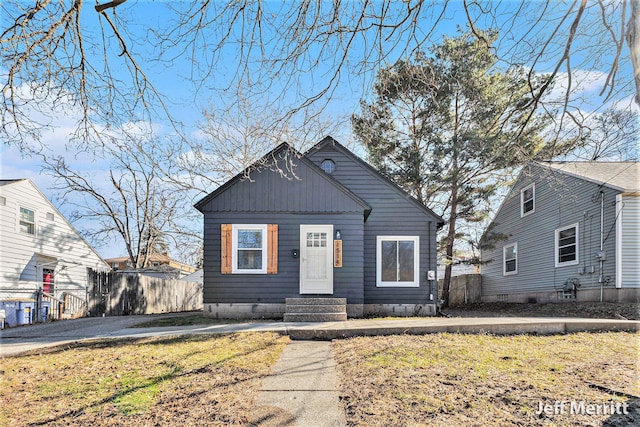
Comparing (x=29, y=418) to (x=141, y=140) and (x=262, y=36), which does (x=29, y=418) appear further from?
(x=262, y=36)

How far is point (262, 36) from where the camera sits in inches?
154

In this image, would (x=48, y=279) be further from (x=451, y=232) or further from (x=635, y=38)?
(x=635, y=38)

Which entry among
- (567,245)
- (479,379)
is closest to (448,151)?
(567,245)

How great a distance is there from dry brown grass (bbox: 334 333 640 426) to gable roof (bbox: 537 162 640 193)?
6990mm

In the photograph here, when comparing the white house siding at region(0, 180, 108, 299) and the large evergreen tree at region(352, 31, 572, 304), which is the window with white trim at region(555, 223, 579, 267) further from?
the white house siding at region(0, 180, 108, 299)

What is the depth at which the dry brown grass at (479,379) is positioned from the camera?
3260 mm

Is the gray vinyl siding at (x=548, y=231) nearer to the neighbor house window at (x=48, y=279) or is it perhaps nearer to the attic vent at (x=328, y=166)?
the attic vent at (x=328, y=166)

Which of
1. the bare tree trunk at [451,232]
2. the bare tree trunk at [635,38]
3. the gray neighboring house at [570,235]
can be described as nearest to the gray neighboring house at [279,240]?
the gray neighboring house at [570,235]

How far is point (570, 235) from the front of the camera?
44.5 feet

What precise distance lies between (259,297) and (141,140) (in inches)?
247

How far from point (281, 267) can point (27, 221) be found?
32.5 feet

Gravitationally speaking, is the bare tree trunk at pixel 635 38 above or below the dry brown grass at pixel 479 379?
above

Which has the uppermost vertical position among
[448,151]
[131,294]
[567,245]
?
[448,151]

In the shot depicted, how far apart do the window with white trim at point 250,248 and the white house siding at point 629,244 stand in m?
10.1
